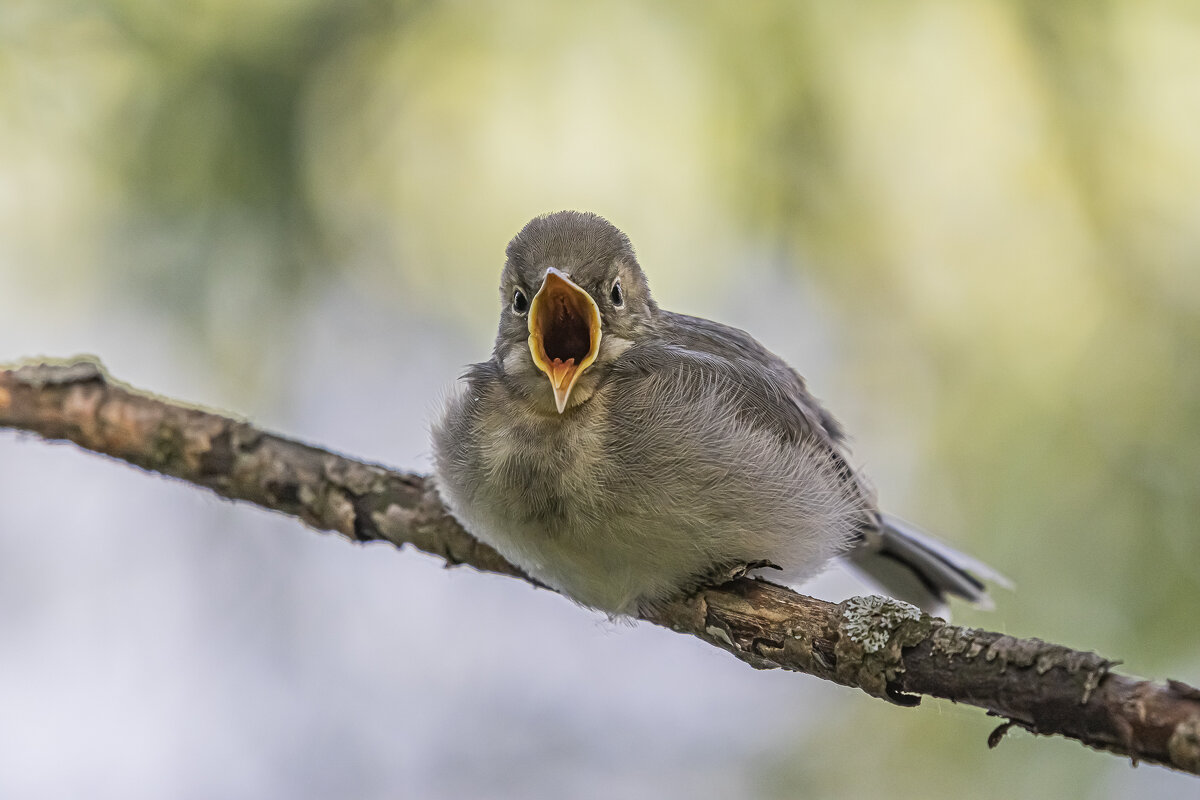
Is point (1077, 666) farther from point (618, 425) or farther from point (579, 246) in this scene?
point (579, 246)

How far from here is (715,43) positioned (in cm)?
518

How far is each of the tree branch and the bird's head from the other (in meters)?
0.74

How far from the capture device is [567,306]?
3.68m

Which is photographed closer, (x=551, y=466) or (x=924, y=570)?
(x=551, y=466)

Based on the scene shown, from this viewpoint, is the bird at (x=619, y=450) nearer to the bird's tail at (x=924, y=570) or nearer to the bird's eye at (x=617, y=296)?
the bird's eye at (x=617, y=296)

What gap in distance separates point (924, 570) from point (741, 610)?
5.36 feet

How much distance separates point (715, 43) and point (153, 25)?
8.64 ft

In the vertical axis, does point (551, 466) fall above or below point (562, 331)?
below

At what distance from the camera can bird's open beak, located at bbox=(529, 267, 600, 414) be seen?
11.2ft

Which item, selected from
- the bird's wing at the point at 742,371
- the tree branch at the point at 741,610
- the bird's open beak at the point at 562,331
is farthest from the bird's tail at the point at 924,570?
the bird's open beak at the point at 562,331

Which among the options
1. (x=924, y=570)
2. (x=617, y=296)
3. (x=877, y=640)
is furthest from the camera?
(x=924, y=570)

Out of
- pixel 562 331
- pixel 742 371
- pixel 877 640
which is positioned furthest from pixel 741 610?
pixel 562 331

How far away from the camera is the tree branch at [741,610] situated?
88.5 inches

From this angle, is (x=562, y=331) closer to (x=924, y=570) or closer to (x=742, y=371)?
(x=742, y=371)
